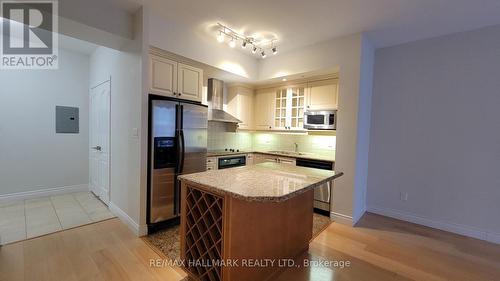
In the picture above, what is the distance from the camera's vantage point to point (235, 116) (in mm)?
4441

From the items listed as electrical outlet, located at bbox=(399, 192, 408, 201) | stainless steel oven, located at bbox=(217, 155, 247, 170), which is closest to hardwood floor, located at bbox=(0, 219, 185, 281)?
stainless steel oven, located at bbox=(217, 155, 247, 170)

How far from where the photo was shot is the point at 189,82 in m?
3.13

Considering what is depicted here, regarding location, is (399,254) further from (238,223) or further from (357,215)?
(238,223)

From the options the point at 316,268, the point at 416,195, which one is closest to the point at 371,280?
the point at 316,268

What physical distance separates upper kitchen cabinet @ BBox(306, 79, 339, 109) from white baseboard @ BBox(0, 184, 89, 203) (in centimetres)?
480

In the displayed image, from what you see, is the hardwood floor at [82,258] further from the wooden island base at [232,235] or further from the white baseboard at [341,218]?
the white baseboard at [341,218]

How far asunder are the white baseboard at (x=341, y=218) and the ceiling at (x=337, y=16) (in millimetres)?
2651

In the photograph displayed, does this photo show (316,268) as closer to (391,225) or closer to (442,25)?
(391,225)

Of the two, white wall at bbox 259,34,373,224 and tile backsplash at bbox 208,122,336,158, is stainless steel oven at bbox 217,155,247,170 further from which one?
white wall at bbox 259,34,373,224

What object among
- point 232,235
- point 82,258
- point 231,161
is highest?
point 231,161

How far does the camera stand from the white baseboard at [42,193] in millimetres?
3555

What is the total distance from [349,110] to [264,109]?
6.26ft

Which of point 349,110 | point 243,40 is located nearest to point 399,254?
point 349,110

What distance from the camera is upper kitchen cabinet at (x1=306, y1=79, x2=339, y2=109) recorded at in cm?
355
